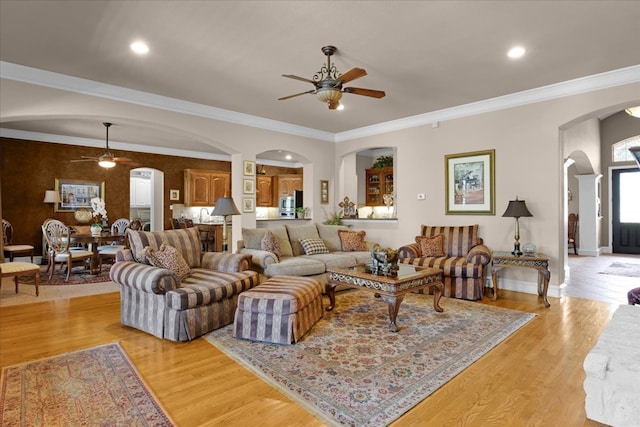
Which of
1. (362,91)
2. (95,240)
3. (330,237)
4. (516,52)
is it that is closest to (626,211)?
(516,52)

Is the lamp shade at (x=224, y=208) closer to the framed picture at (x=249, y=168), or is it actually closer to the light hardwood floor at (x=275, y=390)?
the framed picture at (x=249, y=168)

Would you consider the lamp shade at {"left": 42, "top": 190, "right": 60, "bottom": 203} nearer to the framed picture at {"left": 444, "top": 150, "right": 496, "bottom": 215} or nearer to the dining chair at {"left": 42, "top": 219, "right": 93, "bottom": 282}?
the dining chair at {"left": 42, "top": 219, "right": 93, "bottom": 282}

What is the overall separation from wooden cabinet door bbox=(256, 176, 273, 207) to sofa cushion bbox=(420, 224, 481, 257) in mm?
6039

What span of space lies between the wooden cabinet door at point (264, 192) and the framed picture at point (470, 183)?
5.90 meters

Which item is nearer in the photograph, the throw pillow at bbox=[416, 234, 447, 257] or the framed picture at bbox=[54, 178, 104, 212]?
the throw pillow at bbox=[416, 234, 447, 257]

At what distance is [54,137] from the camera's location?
25.2 feet

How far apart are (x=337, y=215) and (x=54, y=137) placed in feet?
20.4

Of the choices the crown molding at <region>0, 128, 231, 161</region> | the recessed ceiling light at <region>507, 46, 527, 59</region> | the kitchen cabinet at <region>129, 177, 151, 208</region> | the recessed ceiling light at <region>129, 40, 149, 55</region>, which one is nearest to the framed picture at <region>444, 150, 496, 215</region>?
the recessed ceiling light at <region>507, 46, 527, 59</region>

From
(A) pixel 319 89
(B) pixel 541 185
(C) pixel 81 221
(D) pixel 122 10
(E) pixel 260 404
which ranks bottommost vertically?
(E) pixel 260 404

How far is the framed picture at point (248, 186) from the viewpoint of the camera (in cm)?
617

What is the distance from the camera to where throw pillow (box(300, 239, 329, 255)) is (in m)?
5.47

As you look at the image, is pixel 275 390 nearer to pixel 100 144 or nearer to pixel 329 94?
pixel 329 94

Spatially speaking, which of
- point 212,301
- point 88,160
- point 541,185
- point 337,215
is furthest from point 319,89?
point 88,160

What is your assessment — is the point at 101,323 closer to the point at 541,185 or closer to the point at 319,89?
the point at 319,89
